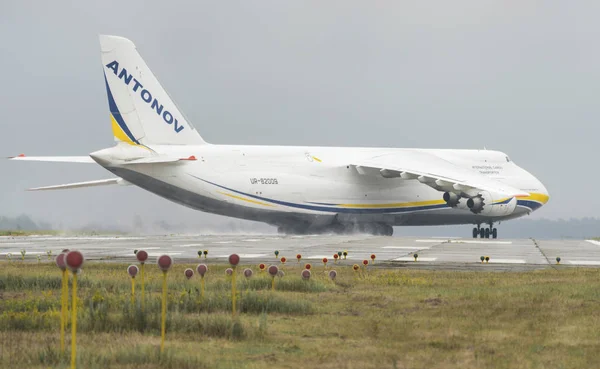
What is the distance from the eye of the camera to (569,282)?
1848 centimetres

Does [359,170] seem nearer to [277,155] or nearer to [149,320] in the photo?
[277,155]

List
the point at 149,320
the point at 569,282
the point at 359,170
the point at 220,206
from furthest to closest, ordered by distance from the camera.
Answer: the point at 359,170, the point at 220,206, the point at 569,282, the point at 149,320

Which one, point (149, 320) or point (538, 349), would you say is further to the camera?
point (149, 320)

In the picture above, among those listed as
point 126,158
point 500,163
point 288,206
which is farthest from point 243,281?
point 500,163

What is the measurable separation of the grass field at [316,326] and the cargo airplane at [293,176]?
28315mm

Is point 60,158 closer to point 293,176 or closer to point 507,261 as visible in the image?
point 293,176

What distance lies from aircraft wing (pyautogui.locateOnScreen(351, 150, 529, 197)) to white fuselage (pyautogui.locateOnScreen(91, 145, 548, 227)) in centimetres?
68

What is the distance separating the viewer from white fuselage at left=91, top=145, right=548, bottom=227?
153 feet

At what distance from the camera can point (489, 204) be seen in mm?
50375

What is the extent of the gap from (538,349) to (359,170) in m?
41.6

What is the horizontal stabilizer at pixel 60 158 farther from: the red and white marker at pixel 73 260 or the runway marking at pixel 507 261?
the red and white marker at pixel 73 260

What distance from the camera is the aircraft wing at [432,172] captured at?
1957 inches

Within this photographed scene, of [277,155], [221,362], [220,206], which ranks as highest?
[277,155]

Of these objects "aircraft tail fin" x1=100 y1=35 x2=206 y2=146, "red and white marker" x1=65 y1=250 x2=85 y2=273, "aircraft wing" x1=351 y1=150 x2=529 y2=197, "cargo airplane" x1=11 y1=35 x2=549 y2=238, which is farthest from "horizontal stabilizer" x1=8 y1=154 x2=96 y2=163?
"red and white marker" x1=65 y1=250 x2=85 y2=273
